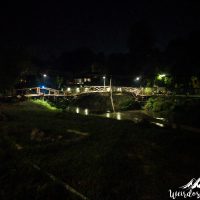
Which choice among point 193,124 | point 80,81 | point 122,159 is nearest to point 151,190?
point 122,159

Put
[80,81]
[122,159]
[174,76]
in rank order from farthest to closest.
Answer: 1. [80,81]
2. [174,76]
3. [122,159]

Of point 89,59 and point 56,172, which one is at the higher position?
point 89,59

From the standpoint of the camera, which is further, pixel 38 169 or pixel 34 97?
pixel 34 97

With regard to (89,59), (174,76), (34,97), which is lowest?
(34,97)

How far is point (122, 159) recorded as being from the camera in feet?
29.9

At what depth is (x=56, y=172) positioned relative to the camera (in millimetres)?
7816

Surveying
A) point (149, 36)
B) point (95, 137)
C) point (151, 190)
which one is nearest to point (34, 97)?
point (95, 137)

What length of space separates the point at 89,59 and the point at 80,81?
25302mm

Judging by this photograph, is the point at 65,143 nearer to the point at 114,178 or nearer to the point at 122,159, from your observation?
the point at 122,159

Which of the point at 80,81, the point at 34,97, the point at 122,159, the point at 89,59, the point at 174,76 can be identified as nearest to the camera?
the point at 122,159

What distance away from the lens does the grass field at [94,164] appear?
6.68m

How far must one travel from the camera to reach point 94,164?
335 inches

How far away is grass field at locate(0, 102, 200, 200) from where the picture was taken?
668 cm

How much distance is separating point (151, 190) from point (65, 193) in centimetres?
290
